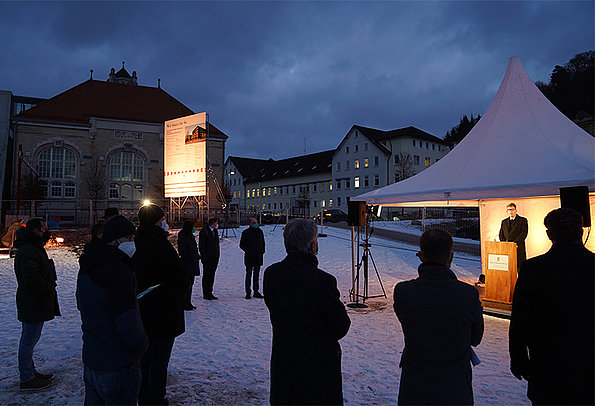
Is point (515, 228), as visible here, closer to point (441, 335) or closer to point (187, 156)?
A: point (441, 335)

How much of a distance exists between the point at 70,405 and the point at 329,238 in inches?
737

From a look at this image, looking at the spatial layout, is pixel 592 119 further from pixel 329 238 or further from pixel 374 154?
pixel 329 238

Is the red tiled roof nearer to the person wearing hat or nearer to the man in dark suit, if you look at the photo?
the man in dark suit

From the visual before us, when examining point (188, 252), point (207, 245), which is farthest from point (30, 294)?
point (207, 245)

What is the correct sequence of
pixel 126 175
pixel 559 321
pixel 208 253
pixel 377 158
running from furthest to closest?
pixel 377 158 → pixel 126 175 → pixel 208 253 → pixel 559 321

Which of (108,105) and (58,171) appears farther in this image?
(108,105)

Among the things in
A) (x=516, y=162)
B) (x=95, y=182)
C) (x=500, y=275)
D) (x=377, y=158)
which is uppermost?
(x=377, y=158)

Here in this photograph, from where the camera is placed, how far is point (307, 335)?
2193 millimetres

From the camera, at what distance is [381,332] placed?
6305 mm

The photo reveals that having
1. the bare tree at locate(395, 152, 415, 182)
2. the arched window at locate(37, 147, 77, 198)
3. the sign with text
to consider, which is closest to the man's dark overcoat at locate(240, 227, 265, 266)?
the sign with text

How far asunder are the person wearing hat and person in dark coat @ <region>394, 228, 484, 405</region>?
5.84 feet

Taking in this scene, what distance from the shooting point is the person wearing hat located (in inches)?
93.6

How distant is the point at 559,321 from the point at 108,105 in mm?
41151

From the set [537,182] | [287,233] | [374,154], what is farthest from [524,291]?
[374,154]
